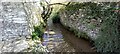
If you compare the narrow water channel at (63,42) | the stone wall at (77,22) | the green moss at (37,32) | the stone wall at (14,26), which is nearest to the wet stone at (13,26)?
the stone wall at (14,26)

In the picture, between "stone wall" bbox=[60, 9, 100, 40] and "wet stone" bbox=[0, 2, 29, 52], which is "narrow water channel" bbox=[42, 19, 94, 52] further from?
"wet stone" bbox=[0, 2, 29, 52]

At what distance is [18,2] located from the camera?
6039 millimetres

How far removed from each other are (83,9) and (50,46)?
143cm

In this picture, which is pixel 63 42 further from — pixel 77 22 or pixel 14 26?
pixel 14 26

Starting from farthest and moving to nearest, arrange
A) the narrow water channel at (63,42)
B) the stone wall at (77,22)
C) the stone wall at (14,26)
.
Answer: the stone wall at (77,22) → the narrow water channel at (63,42) → the stone wall at (14,26)

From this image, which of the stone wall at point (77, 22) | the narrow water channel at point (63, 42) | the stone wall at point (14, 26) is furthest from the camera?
Answer: the stone wall at point (77, 22)

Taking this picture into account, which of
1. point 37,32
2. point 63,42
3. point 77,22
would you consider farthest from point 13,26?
point 77,22

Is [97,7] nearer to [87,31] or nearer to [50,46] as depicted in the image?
[87,31]

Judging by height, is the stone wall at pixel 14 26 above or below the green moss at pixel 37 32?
above

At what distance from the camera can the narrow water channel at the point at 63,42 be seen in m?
6.64

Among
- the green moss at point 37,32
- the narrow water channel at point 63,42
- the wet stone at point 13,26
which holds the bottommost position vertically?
the narrow water channel at point 63,42

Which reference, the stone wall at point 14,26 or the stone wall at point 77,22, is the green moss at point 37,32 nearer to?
the stone wall at point 14,26

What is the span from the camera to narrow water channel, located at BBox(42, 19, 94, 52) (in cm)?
664

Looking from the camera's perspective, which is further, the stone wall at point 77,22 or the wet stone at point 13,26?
the stone wall at point 77,22
